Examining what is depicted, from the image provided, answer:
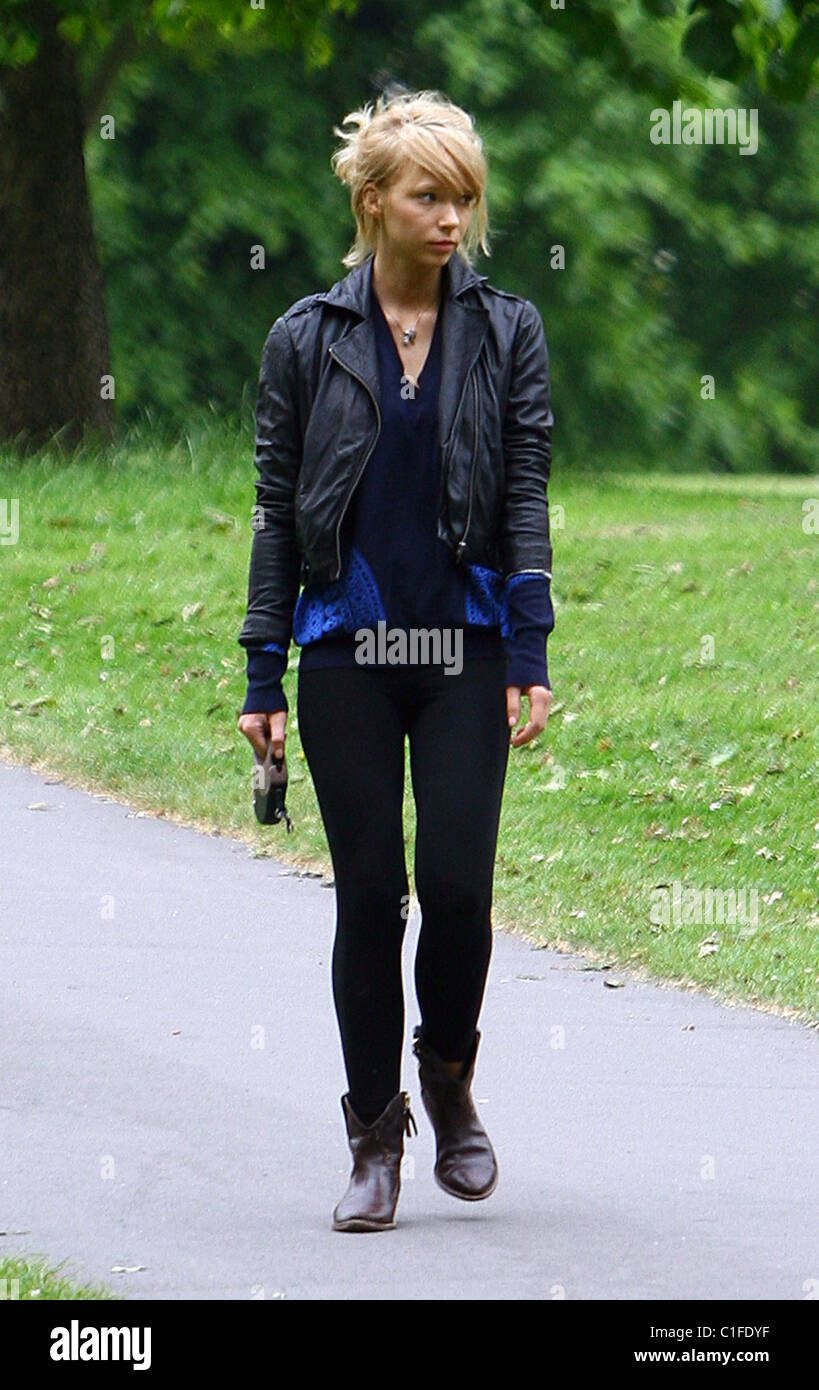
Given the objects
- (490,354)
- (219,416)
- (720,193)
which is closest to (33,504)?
(219,416)

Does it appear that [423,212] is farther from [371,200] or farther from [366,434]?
[366,434]

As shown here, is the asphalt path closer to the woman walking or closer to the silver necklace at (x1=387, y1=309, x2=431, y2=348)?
the woman walking

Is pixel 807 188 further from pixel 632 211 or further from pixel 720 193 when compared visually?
pixel 632 211

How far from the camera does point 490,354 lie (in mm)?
4516

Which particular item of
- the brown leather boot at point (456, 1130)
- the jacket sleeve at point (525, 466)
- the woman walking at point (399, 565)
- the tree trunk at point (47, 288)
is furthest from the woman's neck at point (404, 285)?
the tree trunk at point (47, 288)

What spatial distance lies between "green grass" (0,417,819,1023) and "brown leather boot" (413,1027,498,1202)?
201cm

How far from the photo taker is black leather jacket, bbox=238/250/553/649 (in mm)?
4422

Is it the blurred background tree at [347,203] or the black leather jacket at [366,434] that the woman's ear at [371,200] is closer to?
the black leather jacket at [366,434]

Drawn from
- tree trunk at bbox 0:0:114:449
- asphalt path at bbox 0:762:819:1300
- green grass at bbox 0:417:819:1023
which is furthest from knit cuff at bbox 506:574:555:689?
tree trunk at bbox 0:0:114:449

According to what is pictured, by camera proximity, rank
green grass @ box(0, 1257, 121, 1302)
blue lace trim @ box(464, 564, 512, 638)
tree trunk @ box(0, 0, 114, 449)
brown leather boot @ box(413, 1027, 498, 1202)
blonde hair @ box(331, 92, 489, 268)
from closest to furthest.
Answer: green grass @ box(0, 1257, 121, 1302) → blonde hair @ box(331, 92, 489, 268) → blue lace trim @ box(464, 564, 512, 638) → brown leather boot @ box(413, 1027, 498, 1202) → tree trunk @ box(0, 0, 114, 449)

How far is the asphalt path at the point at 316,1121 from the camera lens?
441 centimetres

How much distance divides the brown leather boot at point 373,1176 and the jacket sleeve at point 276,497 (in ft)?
2.90

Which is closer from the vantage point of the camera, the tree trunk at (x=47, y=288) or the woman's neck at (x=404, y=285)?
the woman's neck at (x=404, y=285)

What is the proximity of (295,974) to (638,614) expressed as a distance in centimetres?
588
